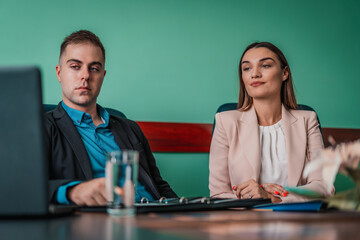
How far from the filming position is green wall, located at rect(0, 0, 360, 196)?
7.19 ft

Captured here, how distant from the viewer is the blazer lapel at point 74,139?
1496 millimetres

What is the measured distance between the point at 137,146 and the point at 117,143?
11 centimetres

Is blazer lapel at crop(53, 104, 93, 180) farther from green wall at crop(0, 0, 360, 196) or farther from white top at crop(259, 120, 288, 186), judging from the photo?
white top at crop(259, 120, 288, 186)

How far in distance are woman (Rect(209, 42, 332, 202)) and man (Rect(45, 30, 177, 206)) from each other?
40 centimetres

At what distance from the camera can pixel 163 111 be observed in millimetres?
2408

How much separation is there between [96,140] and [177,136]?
0.81 m

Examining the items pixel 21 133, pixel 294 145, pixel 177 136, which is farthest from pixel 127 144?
pixel 21 133

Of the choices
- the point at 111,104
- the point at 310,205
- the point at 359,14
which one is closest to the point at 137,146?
the point at 111,104

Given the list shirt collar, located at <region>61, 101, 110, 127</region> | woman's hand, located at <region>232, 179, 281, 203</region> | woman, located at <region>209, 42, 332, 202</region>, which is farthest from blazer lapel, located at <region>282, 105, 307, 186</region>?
shirt collar, located at <region>61, 101, 110, 127</region>

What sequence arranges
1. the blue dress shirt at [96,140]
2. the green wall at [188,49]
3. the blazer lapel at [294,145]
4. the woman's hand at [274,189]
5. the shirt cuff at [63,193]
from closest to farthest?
the shirt cuff at [63,193] < the blue dress shirt at [96,140] < the woman's hand at [274,189] < the blazer lapel at [294,145] < the green wall at [188,49]

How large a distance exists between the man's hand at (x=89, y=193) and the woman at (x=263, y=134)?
947 mm

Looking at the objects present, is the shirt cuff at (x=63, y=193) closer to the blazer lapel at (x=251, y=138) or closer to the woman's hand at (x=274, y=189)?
the woman's hand at (x=274, y=189)

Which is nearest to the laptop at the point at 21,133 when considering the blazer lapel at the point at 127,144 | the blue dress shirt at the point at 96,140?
the blue dress shirt at the point at 96,140

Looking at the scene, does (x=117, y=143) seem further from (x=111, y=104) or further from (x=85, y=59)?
(x=111, y=104)
